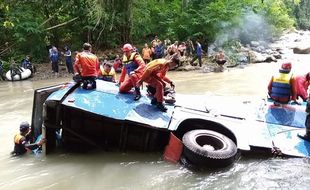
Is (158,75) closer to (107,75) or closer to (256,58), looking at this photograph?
(107,75)

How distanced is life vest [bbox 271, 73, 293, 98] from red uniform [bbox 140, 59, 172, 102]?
2.43 m

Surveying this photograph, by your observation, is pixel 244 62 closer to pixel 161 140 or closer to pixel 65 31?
pixel 65 31

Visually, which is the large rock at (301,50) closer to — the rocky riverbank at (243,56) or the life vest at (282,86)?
the rocky riverbank at (243,56)

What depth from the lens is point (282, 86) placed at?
8.21 metres

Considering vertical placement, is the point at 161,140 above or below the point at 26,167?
above

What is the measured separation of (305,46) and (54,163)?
24886 mm

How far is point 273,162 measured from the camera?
6.95m

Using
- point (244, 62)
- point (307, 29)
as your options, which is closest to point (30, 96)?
point (244, 62)

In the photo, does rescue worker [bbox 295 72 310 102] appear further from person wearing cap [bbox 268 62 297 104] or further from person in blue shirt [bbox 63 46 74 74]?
person in blue shirt [bbox 63 46 74 74]

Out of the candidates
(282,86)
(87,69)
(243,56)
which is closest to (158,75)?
(87,69)

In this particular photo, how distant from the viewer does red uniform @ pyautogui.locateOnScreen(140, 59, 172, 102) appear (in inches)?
295

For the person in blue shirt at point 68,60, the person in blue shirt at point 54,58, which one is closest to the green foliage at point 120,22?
the person in blue shirt at point 54,58

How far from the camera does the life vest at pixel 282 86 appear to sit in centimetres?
818

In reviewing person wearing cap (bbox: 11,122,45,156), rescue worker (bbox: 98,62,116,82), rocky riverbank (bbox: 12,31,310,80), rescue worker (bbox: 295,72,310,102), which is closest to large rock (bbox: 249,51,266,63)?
rocky riverbank (bbox: 12,31,310,80)
